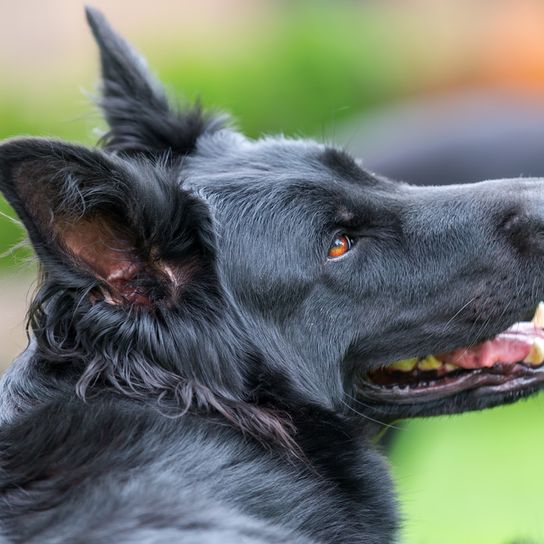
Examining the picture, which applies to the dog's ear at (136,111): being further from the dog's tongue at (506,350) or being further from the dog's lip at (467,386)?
the dog's tongue at (506,350)

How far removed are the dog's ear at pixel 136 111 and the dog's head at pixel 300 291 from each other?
29cm

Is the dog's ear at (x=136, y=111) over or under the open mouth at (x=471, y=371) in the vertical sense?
over

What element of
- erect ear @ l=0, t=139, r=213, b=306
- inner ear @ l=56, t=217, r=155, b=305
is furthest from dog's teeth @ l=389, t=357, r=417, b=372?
inner ear @ l=56, t=217, r=155, b=305

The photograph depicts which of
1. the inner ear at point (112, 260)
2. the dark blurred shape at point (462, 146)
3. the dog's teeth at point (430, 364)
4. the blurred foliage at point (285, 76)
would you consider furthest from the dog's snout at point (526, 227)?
the blurred foliage at point (285, 76)

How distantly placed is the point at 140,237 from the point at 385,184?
1130mm

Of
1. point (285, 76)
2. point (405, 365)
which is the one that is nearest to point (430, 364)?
point (405, 365)

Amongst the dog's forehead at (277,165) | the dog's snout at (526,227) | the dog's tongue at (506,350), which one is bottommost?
the dog's tongue at (506,350)

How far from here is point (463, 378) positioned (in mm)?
3592

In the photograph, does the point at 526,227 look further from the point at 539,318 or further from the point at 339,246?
the point at 339,246

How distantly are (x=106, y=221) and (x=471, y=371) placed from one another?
1.57m

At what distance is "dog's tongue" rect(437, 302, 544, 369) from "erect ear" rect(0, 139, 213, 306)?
1099 millimetres

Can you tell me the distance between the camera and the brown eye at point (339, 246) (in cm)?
349

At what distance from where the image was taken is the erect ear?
9.12 ft

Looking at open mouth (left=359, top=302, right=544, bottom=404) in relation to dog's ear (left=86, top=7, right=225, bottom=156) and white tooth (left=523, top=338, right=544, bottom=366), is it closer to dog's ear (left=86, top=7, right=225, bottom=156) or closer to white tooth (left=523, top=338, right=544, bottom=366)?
white tooth (left=523, top=338, right=544, bottom=366)
